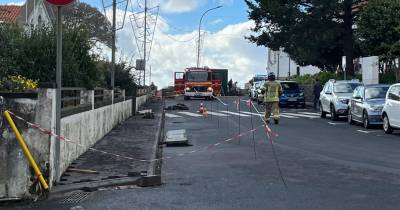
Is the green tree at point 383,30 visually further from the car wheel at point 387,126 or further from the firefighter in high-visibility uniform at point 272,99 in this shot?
the car wheel at point 387,126

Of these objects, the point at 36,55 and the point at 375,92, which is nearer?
the point at 36,55

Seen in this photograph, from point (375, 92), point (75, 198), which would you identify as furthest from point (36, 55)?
point (375, 92)

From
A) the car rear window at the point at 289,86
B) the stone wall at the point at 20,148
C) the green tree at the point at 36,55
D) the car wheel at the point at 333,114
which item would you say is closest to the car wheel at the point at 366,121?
the car wheel at the point at 333,114

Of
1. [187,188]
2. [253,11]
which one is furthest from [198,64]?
[187,188]

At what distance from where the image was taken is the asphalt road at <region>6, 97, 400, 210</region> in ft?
26.9

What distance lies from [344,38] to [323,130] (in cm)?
2349

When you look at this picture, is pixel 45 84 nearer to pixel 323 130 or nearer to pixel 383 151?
pixel 383 151

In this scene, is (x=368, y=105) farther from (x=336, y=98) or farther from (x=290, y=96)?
(x=290, y=96)

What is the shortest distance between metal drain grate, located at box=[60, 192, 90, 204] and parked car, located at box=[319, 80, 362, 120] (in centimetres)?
1835

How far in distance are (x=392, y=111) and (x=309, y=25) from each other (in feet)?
76.4

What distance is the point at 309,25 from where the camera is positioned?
41500mm

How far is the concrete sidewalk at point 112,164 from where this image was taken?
377 inches

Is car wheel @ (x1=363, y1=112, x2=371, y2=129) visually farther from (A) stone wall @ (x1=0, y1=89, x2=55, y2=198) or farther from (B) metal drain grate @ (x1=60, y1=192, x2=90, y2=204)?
(A) stone wall @ (x1=0, y1=89, x2=55, y2=198)

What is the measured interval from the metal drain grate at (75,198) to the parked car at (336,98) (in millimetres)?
18351
